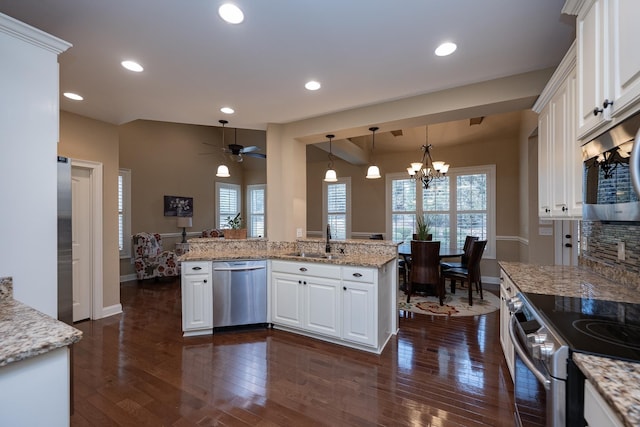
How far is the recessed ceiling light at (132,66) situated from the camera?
233 cm

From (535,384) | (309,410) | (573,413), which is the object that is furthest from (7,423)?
(535,384)

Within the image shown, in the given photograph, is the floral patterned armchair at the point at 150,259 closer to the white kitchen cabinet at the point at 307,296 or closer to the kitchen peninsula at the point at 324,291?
the kitchen peninsula at the point at 324,291

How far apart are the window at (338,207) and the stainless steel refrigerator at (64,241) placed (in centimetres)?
536

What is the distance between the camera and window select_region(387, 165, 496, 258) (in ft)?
18.4

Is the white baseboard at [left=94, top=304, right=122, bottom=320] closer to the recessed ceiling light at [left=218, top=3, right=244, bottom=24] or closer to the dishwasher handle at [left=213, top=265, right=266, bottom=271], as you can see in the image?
the dishwasher handle at [left=213, top=265, right=266, bottom=271]

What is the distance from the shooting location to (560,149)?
208cm

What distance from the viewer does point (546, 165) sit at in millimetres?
2396

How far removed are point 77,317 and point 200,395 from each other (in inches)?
102

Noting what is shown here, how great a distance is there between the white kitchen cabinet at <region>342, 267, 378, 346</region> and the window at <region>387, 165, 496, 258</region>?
151 inches

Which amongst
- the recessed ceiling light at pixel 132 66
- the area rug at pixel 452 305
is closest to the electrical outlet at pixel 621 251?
the area rug at pixel 452 305

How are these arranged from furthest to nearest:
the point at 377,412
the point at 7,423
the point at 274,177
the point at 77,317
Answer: the point at 274,177
the point at 77,317
the point at 377,412
the point at 7,423

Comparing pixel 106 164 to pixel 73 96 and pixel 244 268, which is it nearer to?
pixel 73 96

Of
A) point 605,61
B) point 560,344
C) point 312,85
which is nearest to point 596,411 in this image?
point 560,344

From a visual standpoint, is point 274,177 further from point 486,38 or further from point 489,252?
point 489,252
